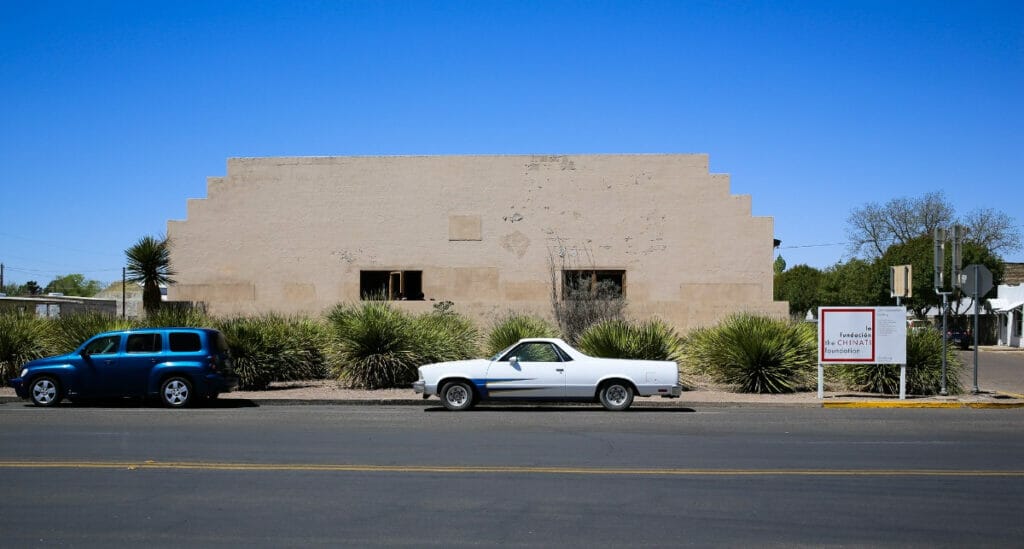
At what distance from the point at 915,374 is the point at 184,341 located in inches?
618

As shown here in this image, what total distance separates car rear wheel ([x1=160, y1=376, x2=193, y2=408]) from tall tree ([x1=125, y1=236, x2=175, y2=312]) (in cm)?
1150

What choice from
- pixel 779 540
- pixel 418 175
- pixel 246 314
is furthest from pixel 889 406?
pixel 246 314

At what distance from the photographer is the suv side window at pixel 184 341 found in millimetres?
19625

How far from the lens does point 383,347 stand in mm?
22969

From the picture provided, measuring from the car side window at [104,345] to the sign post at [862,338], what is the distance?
14286 millimetres

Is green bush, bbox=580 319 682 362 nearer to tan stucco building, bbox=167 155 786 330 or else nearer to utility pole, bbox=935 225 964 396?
utility pole, bbox=935 225 964 396

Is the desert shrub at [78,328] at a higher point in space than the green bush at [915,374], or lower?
higher

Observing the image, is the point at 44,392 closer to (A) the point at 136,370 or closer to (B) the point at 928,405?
(A) the point at 136,370

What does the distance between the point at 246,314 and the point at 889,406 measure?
20.9 metres

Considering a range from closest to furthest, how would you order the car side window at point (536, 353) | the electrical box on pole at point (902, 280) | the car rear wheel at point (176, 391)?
the car side window at point (536, 353)
the car rear wheel at point (176, 391)
the electrical box on pole at point (902, 280)

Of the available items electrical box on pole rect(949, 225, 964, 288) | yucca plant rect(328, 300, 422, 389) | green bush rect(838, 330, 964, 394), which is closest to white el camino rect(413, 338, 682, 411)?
yucca plant rect(328, 300, 422, 389)

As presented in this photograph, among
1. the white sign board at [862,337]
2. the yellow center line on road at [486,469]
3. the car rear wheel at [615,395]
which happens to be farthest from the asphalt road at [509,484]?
the white sign board at [862,337]

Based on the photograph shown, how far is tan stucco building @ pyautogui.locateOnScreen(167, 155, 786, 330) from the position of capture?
32438 mm

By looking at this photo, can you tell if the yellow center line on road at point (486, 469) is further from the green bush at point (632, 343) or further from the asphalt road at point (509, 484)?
the green bush at point (632, 343)
